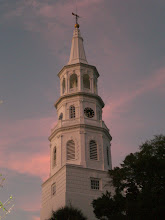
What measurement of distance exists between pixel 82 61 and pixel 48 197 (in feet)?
69.3

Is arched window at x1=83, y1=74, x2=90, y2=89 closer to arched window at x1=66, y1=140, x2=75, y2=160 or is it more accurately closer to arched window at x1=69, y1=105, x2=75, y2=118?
arched window at x1=69, y1=105, x2=75, y2=118

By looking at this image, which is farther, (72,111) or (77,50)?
(77,50)

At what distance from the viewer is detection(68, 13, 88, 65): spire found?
54.0 meters

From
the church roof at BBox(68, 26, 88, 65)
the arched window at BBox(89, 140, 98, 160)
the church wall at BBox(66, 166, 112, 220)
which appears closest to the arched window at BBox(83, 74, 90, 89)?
the church roof at BBox(68, 26, 88, 65)

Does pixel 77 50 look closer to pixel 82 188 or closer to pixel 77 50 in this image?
pixel 77 50

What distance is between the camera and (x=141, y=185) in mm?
32531

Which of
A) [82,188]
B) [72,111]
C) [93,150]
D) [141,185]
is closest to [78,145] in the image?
[93,150]

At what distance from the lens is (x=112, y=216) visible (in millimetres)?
31000

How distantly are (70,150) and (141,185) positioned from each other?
1459 centimetres

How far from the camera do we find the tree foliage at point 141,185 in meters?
28.8

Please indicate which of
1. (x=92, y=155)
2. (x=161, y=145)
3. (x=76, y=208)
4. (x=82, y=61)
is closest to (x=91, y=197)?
(x=76, y=208)

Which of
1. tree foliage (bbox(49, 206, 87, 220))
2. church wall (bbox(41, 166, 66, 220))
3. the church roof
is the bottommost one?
tree foliage (bbox(49, 206, 87, 220))

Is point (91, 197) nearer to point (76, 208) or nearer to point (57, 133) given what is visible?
point (76, 208)

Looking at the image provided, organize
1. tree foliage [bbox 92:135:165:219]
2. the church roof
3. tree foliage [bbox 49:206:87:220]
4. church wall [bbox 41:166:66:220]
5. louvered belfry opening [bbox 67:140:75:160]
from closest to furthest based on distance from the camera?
tree foliage [bbox 92:135:165:219]
tree foliage [bbox 49:206:87:220]
church wall [bbox 41:166:66:220]
louvered belfry opening [bbox 67:140:75:160]
the church roof
